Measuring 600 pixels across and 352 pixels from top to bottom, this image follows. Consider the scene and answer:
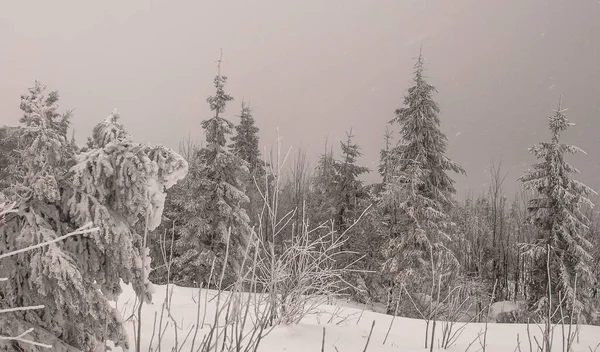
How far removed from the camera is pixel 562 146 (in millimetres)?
17828

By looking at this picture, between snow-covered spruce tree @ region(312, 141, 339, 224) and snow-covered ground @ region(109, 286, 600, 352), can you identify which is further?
snow-covered spruce tree @ region(312, 141, 339, 224)

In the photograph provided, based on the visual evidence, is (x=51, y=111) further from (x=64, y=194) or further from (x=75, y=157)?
(x=64, y=194)

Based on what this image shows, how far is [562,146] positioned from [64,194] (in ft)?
64.5

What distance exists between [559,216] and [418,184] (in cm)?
588

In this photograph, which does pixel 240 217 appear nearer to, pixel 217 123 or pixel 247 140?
pixel 217 123

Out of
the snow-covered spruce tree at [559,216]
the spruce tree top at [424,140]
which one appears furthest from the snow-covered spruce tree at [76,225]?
the snow-covered spruce tree at [559,216]

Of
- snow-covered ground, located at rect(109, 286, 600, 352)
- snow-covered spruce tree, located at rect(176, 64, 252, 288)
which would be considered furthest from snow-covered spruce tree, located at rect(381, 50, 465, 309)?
snow-covered ground, located at rect(109, 286, 600, 352)

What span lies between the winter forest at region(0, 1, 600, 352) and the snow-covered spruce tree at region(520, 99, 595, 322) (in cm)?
7

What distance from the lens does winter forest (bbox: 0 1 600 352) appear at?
2594 millimetres

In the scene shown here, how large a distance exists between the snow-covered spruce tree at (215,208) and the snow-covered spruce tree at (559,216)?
12.5 metres

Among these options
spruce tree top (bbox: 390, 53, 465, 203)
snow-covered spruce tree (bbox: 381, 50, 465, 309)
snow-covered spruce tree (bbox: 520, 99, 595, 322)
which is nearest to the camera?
snow-covered spruce tree (bbox: 520, 99, 595, 322)

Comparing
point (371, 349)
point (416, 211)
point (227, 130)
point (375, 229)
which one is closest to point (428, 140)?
point (416, 211)

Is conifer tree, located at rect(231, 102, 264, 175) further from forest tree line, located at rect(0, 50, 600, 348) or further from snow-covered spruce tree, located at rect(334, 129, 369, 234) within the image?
snow-covered spruce tree, located at rect(334, 129, 369, 234)

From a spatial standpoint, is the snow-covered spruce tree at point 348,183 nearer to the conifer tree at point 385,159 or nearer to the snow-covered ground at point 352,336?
the conifer tree at point 385,159
